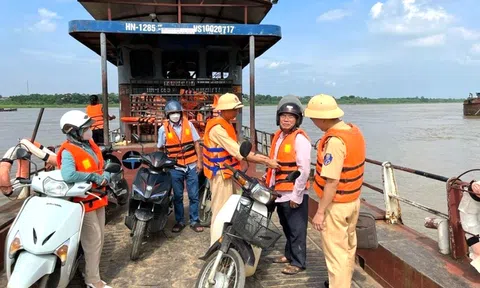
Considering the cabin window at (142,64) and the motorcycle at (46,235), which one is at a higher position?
the cabin window at (142,64)

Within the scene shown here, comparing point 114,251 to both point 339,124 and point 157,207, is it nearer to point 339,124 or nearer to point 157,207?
point 157,207

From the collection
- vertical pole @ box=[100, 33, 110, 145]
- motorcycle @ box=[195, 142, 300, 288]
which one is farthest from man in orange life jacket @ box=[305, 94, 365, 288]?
vertical pole @ box=[100, 33, 110, 145]

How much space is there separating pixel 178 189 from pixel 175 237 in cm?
57

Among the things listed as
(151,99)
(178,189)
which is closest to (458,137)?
(151,99)

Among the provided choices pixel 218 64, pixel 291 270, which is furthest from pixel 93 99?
pixel 291 270

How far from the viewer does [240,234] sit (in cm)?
283

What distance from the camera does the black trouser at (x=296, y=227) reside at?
342 centimetres

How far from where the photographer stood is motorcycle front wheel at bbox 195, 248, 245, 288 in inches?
106

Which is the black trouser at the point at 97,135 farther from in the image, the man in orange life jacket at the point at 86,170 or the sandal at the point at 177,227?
the man in orange life jacket at the point at 86,170

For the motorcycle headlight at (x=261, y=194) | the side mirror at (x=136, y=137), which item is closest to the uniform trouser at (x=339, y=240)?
the motorcycle headlight at (x=261, y=194)

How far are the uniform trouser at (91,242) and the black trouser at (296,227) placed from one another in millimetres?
1555

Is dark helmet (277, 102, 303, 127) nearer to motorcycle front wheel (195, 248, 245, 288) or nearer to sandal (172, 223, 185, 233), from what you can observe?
motorcycle front wheel (195, 248, 245, 288)

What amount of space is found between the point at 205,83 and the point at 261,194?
7.02 metres

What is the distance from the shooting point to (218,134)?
365cm
